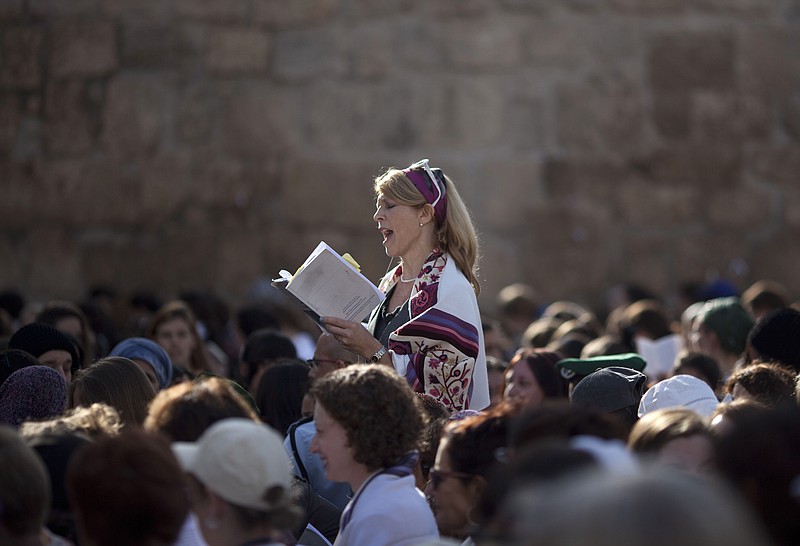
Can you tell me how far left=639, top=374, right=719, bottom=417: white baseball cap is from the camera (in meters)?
4.07

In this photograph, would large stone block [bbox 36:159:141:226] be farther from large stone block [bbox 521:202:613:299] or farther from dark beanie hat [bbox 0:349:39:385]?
dark beanie hat [bbox 0:349:39:385]

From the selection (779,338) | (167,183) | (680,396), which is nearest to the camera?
(680,396)

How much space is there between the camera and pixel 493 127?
10211 millimetres

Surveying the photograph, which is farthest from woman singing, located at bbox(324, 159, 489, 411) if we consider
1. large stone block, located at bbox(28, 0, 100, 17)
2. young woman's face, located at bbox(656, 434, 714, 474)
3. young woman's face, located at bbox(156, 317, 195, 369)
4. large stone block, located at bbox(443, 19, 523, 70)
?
large stone block, located at bbox(28, 0, 100, 17)

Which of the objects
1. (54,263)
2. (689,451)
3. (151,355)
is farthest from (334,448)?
(54,263)

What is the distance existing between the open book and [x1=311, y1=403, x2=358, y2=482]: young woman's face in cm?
117

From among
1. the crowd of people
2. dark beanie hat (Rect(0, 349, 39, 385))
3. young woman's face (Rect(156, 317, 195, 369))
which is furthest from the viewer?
young woman's face (Rect(156, 317, 195, 369))

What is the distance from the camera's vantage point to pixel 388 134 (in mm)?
10242

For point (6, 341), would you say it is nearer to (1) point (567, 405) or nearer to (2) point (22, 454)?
(2) point (22, 454)

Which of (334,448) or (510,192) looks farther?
(510,192)

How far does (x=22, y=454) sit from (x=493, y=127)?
26.0 feet

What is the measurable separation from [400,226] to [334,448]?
4.55 feet

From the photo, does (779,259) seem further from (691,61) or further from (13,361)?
(13,361)

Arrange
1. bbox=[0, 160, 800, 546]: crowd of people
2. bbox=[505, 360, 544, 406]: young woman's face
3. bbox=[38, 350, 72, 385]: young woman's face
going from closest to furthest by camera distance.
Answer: bbox=[0, 160, 800, 546]: crowd of people
bbox=[505, 360, 544, 406]: young woman's face
bbox=[38, 350, 72, 385]: young woman's face
